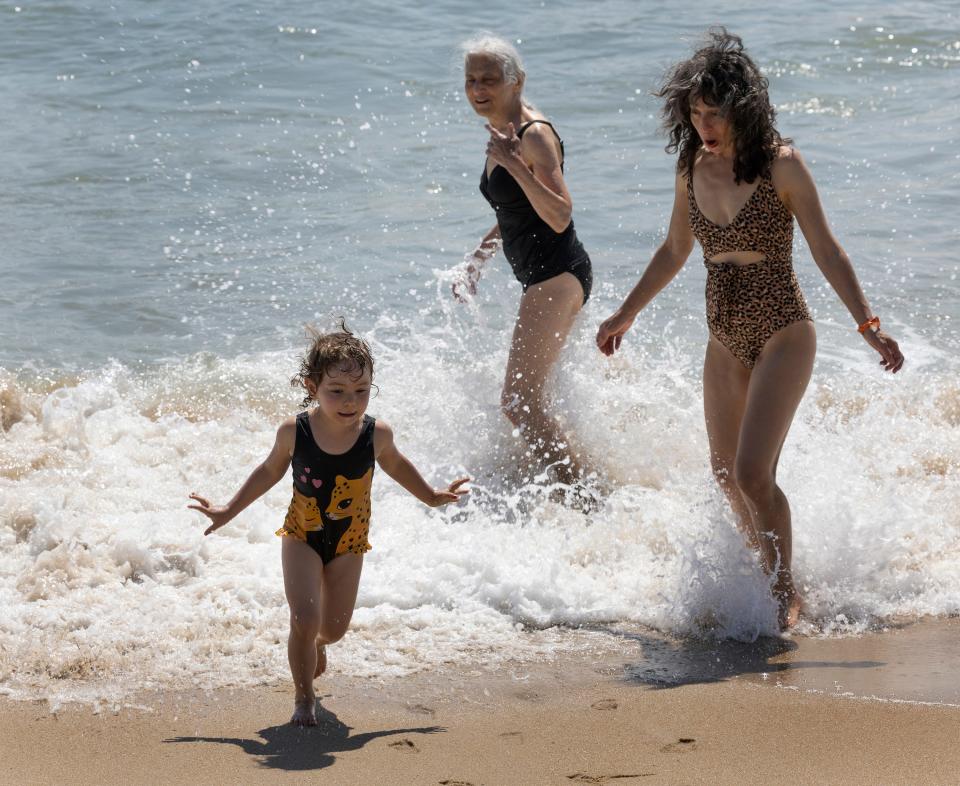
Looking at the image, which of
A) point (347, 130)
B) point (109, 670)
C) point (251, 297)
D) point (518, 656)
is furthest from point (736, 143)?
point (347, 130)

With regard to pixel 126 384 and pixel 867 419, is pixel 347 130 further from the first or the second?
pixel 867 419

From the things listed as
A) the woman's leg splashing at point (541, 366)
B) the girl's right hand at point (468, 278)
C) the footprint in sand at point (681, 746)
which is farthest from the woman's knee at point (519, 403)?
the footprint in sand at point (681, 746)

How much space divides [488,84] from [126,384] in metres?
3.25

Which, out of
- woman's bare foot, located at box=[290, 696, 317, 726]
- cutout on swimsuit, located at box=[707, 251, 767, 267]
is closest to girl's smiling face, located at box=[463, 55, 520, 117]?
cutout on swimsuit, located at box=[707, 251, 767, 267]

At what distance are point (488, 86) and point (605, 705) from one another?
9.46ft

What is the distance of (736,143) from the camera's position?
4.62 meters

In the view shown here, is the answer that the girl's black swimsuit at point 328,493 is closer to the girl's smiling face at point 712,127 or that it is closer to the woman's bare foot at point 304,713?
the woman's bare foot at point 304,713

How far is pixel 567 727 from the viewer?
4035mm

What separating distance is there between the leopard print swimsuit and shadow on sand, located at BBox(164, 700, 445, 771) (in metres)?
1.84

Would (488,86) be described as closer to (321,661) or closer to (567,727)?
(321,661)

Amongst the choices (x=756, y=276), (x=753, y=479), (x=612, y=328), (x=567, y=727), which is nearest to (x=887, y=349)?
(x=756, y=276)

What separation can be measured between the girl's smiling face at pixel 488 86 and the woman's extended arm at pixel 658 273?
114cm

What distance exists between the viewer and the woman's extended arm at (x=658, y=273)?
200 inches

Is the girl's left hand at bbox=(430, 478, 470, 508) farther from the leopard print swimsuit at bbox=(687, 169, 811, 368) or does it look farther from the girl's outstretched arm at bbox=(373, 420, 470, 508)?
the leopard print swimsuit at bbox=(687, 169, 811, 368)
